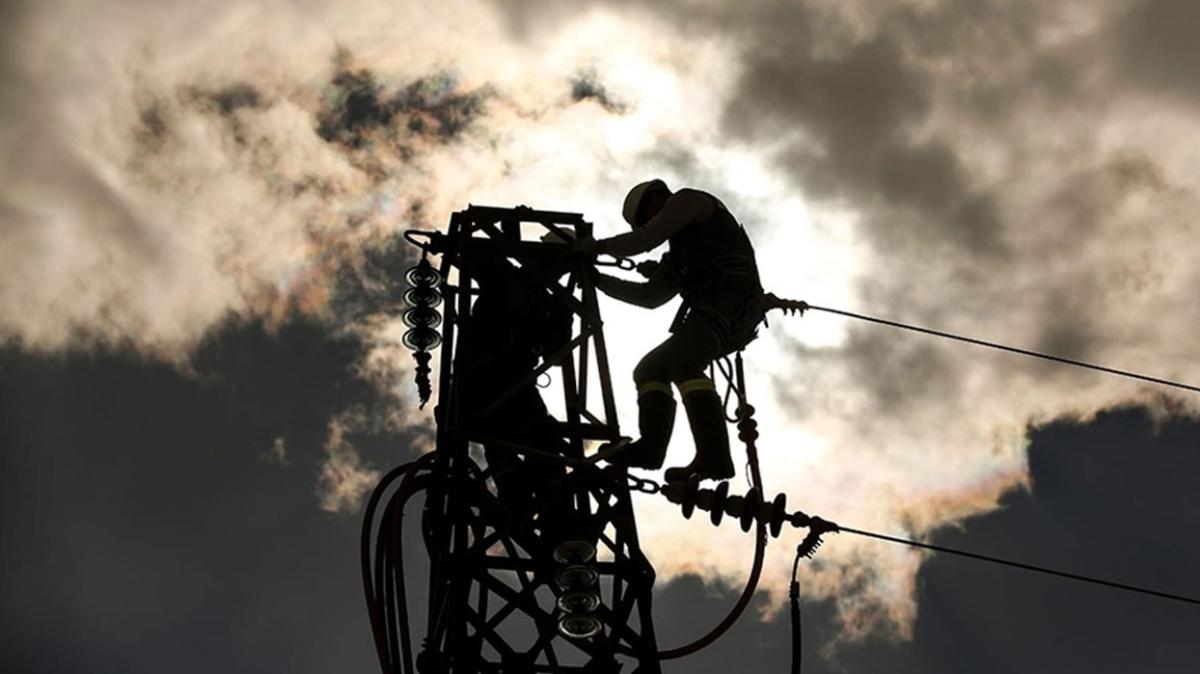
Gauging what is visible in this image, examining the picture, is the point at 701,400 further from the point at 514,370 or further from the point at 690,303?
the point at 514,370

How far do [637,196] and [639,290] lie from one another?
0.80 m

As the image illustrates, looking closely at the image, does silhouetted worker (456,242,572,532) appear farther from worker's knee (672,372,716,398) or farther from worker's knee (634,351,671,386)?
worker's knee (672,372,716,398)

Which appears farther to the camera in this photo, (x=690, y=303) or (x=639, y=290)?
(x=639, y=290)

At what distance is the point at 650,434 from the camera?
8.33 metres

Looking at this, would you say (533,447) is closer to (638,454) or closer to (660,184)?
(638,454)

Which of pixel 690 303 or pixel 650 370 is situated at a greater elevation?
pixel 690 303

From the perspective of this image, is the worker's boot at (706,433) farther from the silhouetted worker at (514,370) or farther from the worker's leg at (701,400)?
the silhouetted worker at (514,370)

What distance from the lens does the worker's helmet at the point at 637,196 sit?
9.16 m

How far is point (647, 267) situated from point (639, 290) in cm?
20

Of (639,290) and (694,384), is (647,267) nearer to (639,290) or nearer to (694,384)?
(639,290)

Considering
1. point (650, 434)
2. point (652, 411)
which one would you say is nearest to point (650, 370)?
point (652, 411)

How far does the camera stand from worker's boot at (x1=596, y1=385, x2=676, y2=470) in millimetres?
8250

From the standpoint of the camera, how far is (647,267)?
9461mm

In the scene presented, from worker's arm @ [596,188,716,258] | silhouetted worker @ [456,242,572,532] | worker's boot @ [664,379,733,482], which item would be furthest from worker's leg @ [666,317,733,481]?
silhouetted worker @ [456,242,572,532]
